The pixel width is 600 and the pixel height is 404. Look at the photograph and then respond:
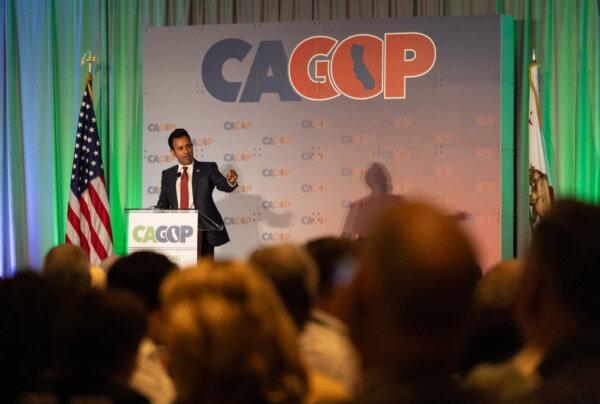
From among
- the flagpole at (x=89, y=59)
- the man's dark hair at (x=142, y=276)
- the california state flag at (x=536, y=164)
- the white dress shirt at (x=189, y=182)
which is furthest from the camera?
the flagpole at (x=89, y=59)

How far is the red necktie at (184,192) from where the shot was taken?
→ 318 inches

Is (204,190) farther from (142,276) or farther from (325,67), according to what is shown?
(142,276)

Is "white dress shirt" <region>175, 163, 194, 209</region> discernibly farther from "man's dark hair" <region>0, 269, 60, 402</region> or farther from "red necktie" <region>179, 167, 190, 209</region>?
"man's dark hair" <region>0, 269, 60, 402</region>

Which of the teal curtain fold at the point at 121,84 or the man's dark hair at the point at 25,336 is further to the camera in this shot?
the teal curtain fold at the point at 121,84

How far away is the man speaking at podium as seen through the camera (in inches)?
317

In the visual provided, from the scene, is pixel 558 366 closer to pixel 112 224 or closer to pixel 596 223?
pixel 596 223

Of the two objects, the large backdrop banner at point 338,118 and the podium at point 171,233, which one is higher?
the large backdrop banner at point 338,118

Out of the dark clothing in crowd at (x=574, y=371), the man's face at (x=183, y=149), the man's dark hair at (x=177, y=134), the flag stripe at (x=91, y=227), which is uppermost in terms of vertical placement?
the man's dark hair at (x=177, y=134)

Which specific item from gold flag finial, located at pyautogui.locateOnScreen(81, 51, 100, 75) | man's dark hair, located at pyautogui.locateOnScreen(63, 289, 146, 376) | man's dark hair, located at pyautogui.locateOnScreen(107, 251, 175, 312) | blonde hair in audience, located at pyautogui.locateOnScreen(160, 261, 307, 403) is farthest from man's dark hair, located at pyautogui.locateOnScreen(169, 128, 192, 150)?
blonde hair in audience, located at pyautogui.locateOnScreen(160, 261, 307, 403)

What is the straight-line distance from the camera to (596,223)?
1.63 meters

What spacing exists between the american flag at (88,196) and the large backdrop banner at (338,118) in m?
0.45

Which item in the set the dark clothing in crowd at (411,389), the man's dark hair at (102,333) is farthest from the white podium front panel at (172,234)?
the dark clothing in crowd at (411,389)

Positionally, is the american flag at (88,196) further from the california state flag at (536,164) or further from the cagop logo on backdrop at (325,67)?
the california state flag at (536,164)

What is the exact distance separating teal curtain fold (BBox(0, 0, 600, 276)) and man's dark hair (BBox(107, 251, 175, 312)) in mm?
5815
